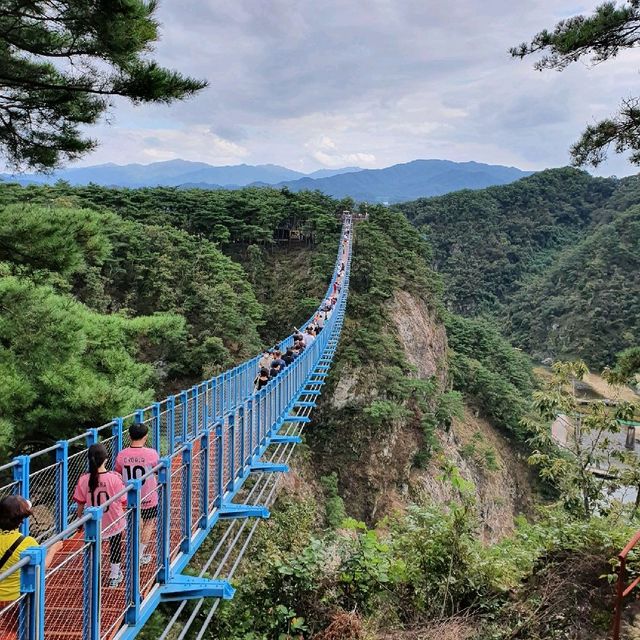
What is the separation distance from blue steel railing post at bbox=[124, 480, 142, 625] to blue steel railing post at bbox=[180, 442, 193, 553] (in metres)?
0.74

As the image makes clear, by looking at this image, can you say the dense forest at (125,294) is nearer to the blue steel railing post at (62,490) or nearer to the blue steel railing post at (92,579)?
the blue steel railing post at (62,490)

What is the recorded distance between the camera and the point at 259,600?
419 centimetres

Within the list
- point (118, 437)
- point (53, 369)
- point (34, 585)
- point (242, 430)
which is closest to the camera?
point (34, 585)

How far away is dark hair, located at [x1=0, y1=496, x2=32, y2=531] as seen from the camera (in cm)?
205

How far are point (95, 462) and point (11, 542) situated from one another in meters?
0.71

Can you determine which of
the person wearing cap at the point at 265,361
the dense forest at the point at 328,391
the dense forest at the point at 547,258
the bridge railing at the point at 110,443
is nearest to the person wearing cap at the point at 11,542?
the bridge railing at the point at 110,443

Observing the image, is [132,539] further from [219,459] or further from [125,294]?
[125,294]

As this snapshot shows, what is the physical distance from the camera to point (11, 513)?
81.1 inches

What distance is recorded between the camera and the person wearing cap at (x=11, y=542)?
201cm

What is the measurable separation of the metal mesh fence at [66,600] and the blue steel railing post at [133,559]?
0.21 m

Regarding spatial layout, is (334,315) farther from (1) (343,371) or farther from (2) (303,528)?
(2) (303,528)

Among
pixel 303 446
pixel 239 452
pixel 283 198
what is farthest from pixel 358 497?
pixel 283 198

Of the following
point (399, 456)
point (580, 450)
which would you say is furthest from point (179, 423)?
point (399, 456)

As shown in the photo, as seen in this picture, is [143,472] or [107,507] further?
[143,472]
